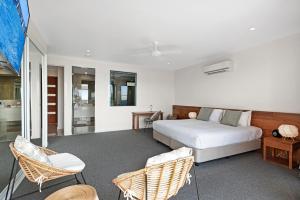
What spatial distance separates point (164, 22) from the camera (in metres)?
2.77

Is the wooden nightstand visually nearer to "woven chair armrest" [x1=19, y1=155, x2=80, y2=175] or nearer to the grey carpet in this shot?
the grey carpet

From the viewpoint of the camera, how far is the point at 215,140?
9.97 feet

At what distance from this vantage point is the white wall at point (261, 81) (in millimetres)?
3230

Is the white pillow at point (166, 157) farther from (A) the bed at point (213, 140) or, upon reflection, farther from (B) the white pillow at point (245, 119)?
(B) the white pillow at point (245, 119)

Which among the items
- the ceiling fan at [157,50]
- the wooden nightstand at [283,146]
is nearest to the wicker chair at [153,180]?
the wooden nightstand at [283,146]

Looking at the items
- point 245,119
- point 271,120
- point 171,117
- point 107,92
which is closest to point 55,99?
point 107,92

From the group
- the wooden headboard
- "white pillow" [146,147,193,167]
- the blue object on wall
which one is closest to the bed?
the wooden headboard

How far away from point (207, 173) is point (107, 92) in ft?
13.8

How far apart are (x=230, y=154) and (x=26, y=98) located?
3.76m

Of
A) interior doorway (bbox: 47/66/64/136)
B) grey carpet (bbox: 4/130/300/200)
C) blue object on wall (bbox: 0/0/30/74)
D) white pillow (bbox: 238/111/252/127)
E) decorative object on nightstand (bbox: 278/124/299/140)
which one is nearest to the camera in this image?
blue object on wall (bbox: 0/0/30/74)

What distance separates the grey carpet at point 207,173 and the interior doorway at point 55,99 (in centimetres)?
176

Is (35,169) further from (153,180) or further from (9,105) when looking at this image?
(9,105)

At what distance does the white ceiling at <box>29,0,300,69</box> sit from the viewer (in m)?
2.26

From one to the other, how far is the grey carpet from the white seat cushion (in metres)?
0.46
